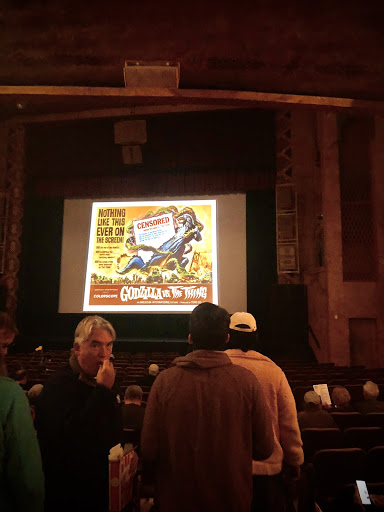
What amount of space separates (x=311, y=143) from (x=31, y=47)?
952cm

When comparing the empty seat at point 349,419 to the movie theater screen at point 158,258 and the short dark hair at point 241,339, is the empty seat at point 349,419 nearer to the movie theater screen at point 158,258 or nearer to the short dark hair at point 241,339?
the short dark hair at point 241,339

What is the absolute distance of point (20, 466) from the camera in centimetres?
127

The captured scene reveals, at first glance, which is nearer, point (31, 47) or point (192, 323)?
point (192, 323)

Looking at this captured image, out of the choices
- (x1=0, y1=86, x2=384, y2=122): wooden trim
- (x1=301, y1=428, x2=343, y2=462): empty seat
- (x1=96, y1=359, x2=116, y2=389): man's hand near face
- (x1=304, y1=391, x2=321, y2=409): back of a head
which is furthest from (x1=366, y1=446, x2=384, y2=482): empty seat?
(x1=0, y1=86, x2=384, y2=122): wooden trim

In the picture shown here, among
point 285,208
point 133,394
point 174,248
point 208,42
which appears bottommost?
point 133,394

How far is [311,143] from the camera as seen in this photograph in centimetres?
1150

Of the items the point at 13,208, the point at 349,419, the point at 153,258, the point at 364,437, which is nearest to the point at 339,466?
the point at 364,437

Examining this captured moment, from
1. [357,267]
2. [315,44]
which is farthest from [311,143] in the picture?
[315,44]

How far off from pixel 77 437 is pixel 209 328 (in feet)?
2.19

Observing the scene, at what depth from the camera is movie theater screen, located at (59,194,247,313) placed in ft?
36.2

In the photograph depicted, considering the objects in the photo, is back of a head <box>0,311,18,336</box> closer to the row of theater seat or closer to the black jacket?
the black jacket

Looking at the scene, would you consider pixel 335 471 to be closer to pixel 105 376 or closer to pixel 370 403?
pixel 370 403

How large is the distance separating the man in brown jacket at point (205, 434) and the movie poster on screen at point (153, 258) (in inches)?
370

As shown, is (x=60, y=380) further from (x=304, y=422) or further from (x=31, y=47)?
(x=31, y=47)
